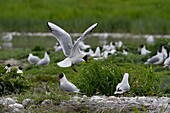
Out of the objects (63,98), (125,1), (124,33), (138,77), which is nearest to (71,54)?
(138,77)

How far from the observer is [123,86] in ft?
35.7

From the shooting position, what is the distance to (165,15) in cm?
4175

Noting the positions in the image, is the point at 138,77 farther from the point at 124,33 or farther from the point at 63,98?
the point at 124,33

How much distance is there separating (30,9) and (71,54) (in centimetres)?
3108

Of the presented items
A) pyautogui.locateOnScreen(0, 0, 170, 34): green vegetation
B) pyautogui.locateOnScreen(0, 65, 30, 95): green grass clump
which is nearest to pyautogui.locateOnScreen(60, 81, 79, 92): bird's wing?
pyautogui.locateOnScreen(0, 65, 30, 95): green grass clump

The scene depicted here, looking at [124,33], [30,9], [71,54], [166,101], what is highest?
[30,9]

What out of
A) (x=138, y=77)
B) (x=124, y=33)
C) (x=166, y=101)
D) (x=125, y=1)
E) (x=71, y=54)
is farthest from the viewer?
(x=125, y=1)

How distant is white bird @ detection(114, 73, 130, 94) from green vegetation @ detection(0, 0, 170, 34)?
2315 cm

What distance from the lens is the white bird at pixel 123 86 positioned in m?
10.9

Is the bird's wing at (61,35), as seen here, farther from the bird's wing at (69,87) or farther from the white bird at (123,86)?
the white bird at (123,86)

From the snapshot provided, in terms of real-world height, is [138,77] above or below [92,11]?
below

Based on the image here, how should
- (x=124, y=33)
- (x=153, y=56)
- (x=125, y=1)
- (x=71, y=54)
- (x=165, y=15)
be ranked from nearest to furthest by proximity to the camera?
(x=71, y=54) < (x=153, y=56) < (x=124, y=33) < (x=165, y=15) < (x=125, y=1)

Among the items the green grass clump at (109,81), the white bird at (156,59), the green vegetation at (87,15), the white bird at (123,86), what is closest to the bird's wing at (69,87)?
the green grass clump at (109,81)

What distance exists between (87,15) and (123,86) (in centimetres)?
Answer: 3115
